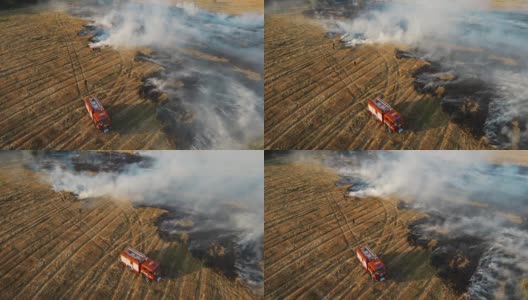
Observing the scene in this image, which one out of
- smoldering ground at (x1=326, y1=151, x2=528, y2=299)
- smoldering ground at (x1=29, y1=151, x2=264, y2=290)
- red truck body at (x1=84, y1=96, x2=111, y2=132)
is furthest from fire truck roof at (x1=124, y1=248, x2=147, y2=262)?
smoldering ground at (x1=326, y1=151, x2=528, y2=299)

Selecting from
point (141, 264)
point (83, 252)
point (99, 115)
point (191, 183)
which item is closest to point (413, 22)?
point (191, 183)

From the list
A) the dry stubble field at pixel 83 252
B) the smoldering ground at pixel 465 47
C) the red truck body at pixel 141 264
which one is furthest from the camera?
the smoldering ground at pixel 465 47

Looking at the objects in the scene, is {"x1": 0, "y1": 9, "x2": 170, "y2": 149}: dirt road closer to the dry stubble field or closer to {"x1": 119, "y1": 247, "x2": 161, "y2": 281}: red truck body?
the dry stubble field

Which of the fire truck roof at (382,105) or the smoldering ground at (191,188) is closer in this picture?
the smoldering ground at (191,188)

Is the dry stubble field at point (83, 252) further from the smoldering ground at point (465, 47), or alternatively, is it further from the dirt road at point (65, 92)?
the smoldering ground at point (465, 47)

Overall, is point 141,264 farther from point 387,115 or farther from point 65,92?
point 387,115

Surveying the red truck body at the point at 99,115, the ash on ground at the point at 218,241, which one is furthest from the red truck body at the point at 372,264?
the red truck body at the point at 99,115
